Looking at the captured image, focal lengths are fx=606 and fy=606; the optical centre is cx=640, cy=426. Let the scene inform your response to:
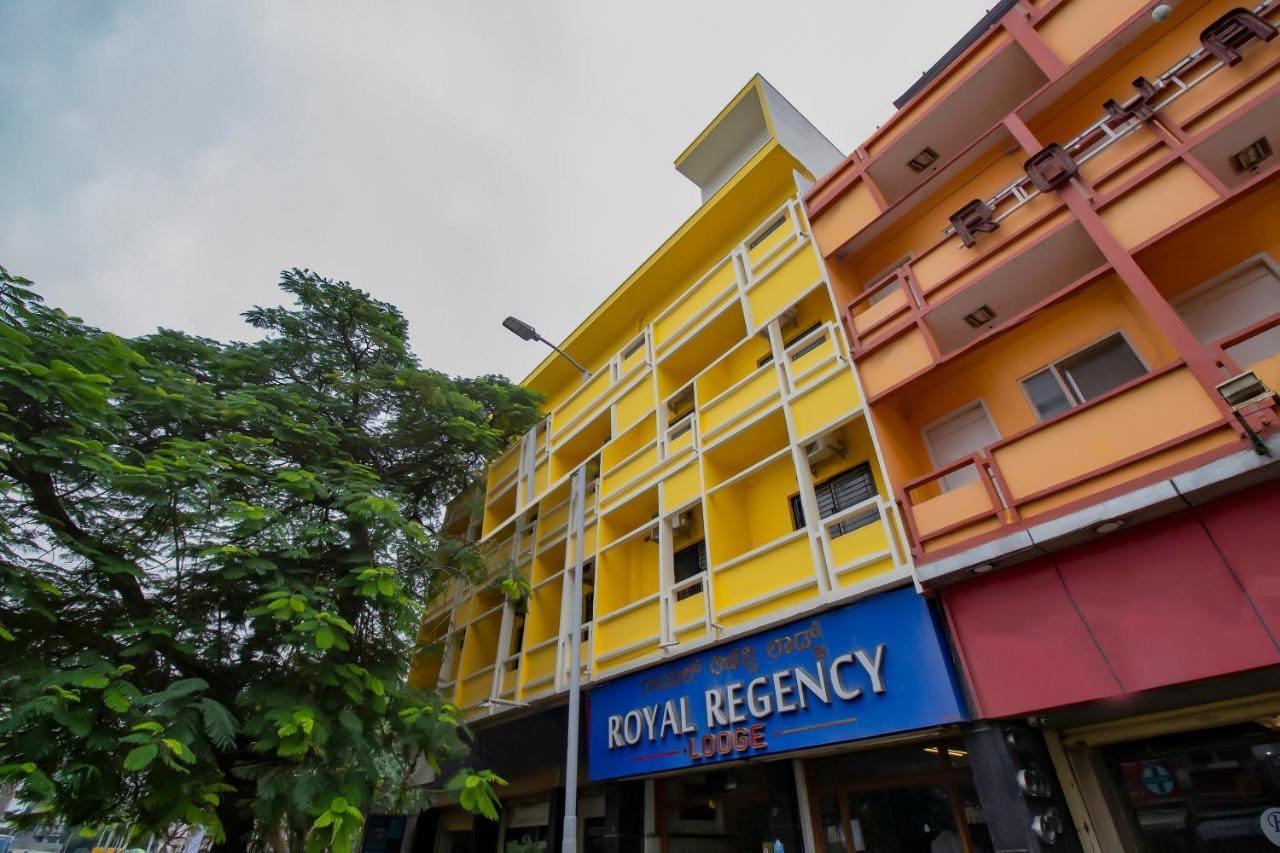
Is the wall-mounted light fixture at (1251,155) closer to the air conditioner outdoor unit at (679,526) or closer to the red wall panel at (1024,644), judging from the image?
the red wall panel at (1024,644)

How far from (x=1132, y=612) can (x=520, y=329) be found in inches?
508

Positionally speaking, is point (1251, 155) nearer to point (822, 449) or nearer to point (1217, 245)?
point (1217, 245)

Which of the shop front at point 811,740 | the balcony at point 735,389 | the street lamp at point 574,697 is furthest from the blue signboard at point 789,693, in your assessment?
the balcony at point 735,389

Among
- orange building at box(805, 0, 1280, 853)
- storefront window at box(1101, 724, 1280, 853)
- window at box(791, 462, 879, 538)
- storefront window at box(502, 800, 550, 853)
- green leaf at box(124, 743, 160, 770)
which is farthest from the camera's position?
storefront window at box(502, 800, 550, 853)

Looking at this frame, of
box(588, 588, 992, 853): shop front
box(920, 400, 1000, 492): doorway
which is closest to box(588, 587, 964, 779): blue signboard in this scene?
box(588, 588, 992, 853): shop front

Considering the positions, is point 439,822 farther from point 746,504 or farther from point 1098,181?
point 1098,181

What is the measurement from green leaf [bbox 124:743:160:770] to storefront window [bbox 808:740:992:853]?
8.76m

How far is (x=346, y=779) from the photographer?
8.77m

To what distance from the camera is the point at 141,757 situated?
6676 millimetres

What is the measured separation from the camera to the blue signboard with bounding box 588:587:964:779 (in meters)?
7.48

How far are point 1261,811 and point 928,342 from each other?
6363 millimetres

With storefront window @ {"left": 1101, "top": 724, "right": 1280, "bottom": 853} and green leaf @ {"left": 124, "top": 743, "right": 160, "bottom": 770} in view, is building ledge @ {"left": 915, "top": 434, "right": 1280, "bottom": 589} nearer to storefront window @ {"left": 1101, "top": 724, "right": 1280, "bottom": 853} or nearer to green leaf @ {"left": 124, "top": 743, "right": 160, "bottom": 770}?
storefront window @ {"left": 1101, "top": 724, "right": 1280, "bottom": 853}

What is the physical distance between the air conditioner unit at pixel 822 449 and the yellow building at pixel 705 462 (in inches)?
1.7

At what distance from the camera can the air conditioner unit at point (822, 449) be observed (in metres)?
10.2
